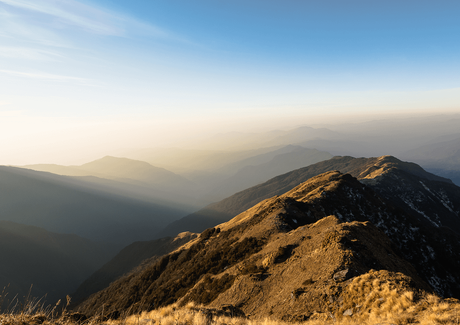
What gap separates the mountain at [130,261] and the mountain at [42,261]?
16.5m

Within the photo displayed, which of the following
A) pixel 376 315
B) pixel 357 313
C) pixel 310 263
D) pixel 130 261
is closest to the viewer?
pixel 376 315

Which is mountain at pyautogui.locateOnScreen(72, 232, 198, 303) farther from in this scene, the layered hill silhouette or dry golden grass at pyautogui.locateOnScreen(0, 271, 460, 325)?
dry golden grass at pyautogui.locateOnScreen(0, 271, 460, 325)

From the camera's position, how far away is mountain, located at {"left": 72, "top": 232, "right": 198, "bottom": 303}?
10114 centimetres

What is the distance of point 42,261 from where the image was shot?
128875mm

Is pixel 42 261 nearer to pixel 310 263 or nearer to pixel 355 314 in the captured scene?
pixel 310 263

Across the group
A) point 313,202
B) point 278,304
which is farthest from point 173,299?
point 313,202

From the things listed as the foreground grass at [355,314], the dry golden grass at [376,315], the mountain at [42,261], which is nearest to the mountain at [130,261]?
the mountain at [42,261]

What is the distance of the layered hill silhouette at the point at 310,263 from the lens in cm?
1883

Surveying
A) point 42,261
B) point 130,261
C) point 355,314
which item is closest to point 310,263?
point 355,314

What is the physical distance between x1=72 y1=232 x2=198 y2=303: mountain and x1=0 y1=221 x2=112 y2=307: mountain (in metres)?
16.5

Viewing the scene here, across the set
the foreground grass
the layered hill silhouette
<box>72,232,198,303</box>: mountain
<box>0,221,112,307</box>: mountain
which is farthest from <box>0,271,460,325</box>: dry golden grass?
<box>0,221,112,307</box>: mountain

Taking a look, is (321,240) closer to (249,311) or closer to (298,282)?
(298,282)

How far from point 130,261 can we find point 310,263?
391ft

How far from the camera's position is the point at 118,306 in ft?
150
